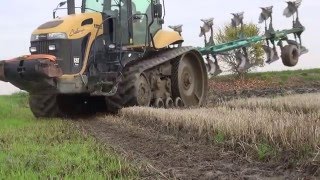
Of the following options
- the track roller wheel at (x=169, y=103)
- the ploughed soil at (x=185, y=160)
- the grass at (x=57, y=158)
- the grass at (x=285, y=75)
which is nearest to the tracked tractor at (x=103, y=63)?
the track roller wheel at (x=169, y=103)

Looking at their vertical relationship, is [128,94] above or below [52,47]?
below

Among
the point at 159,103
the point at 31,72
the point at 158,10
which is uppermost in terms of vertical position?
the point at 158,10

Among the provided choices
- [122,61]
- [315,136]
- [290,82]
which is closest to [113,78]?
[122,61]

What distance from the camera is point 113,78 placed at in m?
10.8

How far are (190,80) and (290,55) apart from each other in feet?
12.1

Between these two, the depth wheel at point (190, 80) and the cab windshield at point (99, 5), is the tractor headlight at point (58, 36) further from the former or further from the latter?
the depth wheel at point (190, 80)

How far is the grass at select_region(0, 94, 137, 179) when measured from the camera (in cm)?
427

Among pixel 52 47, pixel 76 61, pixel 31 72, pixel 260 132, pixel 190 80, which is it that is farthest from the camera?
pixel 190 80

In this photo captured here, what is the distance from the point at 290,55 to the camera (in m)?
15.4

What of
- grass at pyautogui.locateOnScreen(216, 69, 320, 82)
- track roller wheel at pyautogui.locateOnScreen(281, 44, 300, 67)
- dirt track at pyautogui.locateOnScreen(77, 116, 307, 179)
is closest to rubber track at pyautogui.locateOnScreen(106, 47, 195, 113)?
dirt track at pyautogui.locateOnScreen(77, 116, 307, 179)

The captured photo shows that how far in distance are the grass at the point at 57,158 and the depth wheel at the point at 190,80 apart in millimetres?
5751

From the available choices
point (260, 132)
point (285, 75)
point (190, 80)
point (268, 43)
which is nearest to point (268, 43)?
point (268, 43)

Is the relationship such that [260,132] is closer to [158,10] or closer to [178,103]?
[158,10]

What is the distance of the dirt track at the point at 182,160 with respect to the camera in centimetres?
427
